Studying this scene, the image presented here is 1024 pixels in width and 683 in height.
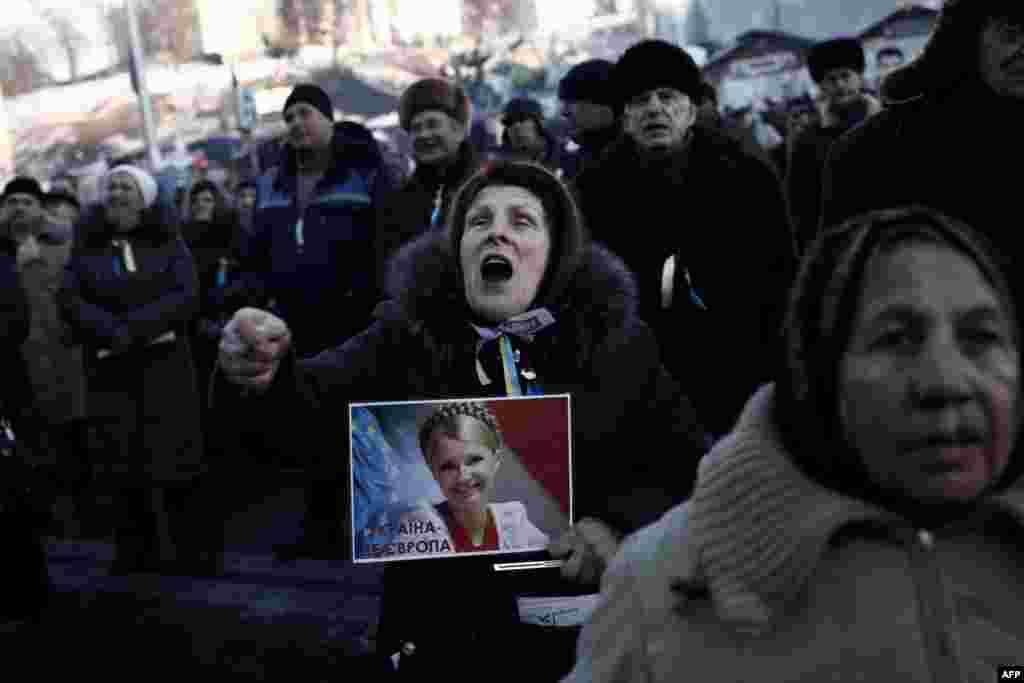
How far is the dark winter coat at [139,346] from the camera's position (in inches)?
241

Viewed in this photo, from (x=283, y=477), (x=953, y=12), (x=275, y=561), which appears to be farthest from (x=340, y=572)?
(x=953, y=12)

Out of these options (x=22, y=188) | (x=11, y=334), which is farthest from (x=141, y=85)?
(x=11, y=334)

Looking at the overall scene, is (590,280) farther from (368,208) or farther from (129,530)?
(129,530)

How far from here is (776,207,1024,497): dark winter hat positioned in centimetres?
149

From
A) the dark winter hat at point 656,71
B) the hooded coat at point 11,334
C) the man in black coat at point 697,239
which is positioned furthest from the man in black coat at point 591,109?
the hooded coat at point 11,334

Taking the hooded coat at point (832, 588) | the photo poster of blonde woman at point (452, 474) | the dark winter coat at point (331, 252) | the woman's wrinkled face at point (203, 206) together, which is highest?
the hooded coat at point (832, 588)

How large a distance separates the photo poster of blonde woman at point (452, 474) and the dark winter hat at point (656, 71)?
2.35 metres

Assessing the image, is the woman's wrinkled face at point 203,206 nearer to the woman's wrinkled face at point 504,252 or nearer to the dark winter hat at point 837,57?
the dark winter hat at point 837,57

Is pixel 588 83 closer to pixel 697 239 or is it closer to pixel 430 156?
pixel 430 156

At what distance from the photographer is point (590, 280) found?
9.36 ft

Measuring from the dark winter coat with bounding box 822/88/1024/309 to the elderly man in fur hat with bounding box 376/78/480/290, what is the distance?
7.50 ft

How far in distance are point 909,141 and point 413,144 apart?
270cm

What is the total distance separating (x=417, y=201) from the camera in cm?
546

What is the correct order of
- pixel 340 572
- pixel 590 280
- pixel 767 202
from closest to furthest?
pixel 590 280, pixel 767 202, pixel 340 572
